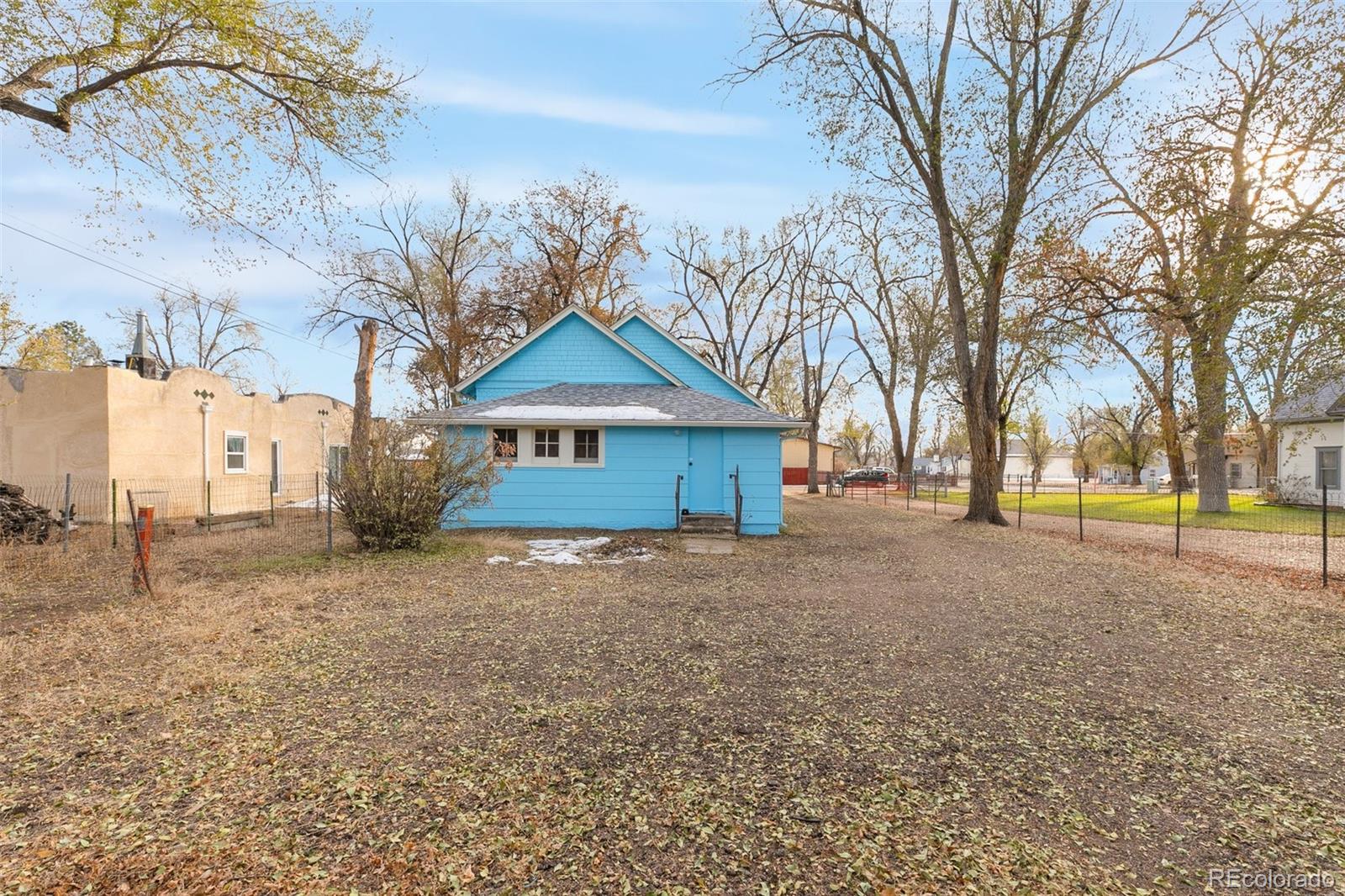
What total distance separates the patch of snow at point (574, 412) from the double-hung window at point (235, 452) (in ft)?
26.7

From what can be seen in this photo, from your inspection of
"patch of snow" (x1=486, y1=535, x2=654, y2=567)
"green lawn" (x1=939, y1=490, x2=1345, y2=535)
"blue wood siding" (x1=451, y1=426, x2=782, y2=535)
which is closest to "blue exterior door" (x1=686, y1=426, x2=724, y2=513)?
"blue wood siding" (x1=451, y1=426, x2=782, y2=535)

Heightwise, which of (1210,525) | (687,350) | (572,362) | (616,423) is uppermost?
(687,350)

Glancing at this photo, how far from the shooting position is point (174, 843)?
8.75 ft

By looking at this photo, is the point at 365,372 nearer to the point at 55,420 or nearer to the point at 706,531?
the point at 55,420

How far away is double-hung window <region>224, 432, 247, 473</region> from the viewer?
16.6 metres

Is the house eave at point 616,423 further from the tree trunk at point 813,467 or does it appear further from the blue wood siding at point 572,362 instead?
the tree trunk at point 813,467

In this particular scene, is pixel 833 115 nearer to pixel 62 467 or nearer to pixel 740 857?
pixel 740 857

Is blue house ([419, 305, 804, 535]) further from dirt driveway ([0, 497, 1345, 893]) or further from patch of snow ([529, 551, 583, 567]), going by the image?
dirt driveway ([0, 497, 1345, 893])

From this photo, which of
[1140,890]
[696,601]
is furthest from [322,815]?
[696,601]

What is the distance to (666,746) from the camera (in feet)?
11.8

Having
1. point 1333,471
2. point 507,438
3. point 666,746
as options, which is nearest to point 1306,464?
point 1333,471

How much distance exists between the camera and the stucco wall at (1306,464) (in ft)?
67.7

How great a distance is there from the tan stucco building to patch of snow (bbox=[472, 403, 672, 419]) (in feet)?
11.4

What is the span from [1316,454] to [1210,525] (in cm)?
945
